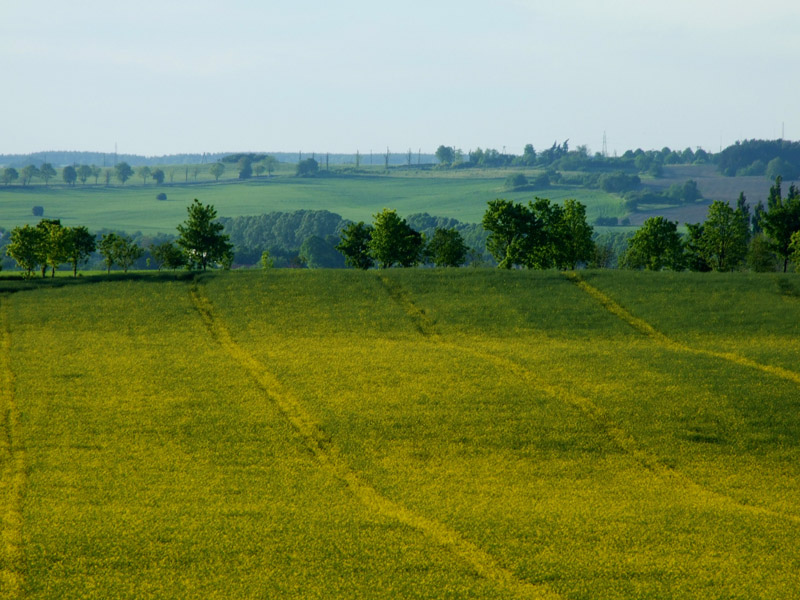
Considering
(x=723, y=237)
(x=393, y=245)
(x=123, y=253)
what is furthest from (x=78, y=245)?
(x=723, y=237)

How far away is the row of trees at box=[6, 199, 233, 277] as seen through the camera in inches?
3548

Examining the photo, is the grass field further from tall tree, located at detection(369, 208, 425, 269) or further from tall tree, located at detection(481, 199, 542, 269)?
tall tree, located at detection(369, 208, 425, 269)

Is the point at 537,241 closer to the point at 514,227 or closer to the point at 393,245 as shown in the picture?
the point at 514,227

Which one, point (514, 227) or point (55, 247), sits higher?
point (514, 227)

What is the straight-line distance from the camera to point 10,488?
→ 1353 inches

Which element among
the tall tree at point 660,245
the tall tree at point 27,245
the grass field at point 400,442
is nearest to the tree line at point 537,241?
the tall tree at point 660,245

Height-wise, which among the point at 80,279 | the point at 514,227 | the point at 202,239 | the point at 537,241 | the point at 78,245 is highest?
the point at 514,227

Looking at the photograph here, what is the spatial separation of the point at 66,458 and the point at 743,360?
45.0 metres

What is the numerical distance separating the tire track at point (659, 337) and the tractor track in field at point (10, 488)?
45199 mm

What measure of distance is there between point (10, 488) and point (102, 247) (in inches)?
2690

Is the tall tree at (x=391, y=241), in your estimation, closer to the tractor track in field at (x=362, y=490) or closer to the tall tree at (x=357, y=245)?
the tall tree at (x=357, y=245)

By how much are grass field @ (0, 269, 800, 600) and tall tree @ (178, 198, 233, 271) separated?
23.2m

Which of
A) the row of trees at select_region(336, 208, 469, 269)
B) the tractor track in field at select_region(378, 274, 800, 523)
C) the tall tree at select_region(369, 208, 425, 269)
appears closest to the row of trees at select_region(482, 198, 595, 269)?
the row of trees at select_region(336, 208, 469, 269)

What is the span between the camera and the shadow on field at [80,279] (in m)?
78.5
